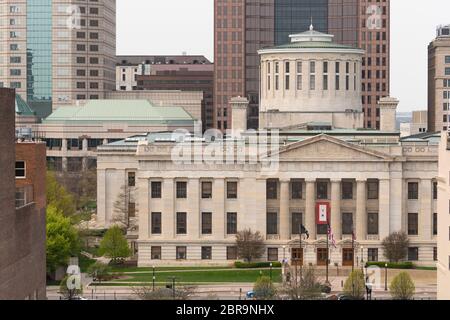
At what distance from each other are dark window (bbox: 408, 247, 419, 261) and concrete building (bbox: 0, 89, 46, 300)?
55.8 m

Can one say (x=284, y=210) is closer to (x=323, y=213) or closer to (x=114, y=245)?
(x=323, y=213)

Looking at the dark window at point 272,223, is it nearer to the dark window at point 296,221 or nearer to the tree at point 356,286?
the dark window at point 296,221

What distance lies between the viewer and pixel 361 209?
10344 centimetres

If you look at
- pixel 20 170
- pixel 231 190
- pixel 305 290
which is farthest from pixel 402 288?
pixel 231 190

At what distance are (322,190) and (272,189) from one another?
410 cm

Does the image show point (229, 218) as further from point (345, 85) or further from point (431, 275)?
point (345, 85)

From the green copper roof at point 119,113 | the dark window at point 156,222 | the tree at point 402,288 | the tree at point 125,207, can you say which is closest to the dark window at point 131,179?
the tree at point 125,207

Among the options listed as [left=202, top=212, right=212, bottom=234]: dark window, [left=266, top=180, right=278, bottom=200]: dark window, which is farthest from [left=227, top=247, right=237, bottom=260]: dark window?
[left=266, top=180, right=278, bottom=200]: dark window

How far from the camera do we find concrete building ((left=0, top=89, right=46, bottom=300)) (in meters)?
38.2

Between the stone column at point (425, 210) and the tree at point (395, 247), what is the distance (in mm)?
2758

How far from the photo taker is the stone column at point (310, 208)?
10275cm

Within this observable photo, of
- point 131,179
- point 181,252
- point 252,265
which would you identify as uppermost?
point 131,179

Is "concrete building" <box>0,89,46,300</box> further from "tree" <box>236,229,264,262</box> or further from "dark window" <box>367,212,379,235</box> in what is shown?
"dark window" <box>367,212,379,235</box>
